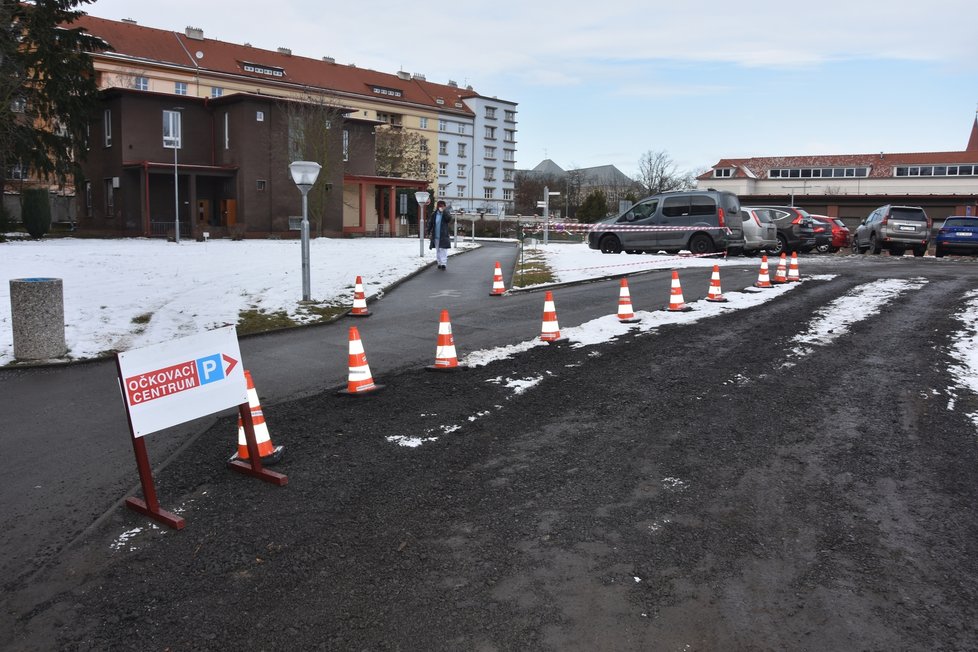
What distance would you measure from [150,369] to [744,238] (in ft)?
69.5

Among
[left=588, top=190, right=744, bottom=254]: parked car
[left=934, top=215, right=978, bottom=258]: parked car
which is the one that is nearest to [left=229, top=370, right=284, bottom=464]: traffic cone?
[left=588, top=190, right=744, bottom=254]: parked car

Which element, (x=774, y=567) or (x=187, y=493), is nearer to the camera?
(x=774, y=567)

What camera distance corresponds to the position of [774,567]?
160 inches

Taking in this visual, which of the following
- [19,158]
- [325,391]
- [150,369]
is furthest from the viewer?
[19,158]

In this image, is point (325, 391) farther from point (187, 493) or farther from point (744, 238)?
point (744, 238)

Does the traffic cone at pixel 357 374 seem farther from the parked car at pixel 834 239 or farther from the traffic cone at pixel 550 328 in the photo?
the parked car at pixel 834 239

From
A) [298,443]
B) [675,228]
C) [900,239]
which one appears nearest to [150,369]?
[298,443]

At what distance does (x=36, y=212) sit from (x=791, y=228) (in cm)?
3193

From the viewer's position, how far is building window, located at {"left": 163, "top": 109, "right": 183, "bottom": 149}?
39.4m

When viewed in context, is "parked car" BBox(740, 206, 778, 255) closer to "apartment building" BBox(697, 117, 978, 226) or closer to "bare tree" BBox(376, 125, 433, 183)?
"bare tree" BBox(376, 125, 433, 183)

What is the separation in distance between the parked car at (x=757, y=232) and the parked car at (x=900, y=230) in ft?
15.8

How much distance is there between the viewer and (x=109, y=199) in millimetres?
40906

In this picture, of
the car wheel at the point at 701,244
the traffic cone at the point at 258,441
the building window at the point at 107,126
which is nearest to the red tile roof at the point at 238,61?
the building window at the point at 107,126

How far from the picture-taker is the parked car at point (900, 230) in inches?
990
